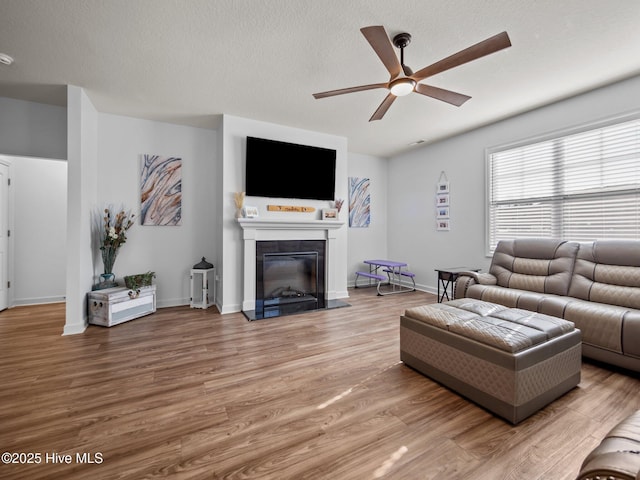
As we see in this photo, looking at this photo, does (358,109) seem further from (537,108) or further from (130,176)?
(130,176)

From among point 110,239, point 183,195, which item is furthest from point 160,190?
point 110,239

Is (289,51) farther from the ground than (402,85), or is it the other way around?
(289,51)

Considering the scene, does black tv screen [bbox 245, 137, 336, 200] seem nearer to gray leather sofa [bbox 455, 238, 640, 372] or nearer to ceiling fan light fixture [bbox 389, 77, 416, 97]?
ceiling fan light fixture [bbox 389, 77, 416, 97]

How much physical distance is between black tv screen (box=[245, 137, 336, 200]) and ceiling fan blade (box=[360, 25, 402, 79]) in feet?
7.43

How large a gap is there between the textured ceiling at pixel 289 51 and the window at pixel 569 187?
0.60 metres

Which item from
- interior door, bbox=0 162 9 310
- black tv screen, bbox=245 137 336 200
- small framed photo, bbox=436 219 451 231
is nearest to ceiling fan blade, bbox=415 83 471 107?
black tv screen, bbox=245 137 336 200

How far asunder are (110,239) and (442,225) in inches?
202

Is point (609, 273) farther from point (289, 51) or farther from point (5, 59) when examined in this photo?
point (5, 59)

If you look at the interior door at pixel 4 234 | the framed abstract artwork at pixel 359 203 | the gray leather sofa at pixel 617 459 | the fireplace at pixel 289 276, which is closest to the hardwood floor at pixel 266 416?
the gray leather sofa at pixel 617 459

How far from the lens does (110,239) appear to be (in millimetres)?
3609

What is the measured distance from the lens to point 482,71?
2.80 m

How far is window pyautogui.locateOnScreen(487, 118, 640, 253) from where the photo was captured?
301 centimetres

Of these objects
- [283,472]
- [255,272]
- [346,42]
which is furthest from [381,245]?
[283,472]

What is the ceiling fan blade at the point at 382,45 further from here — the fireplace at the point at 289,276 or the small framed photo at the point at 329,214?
the fireplace at the point at 289,276
